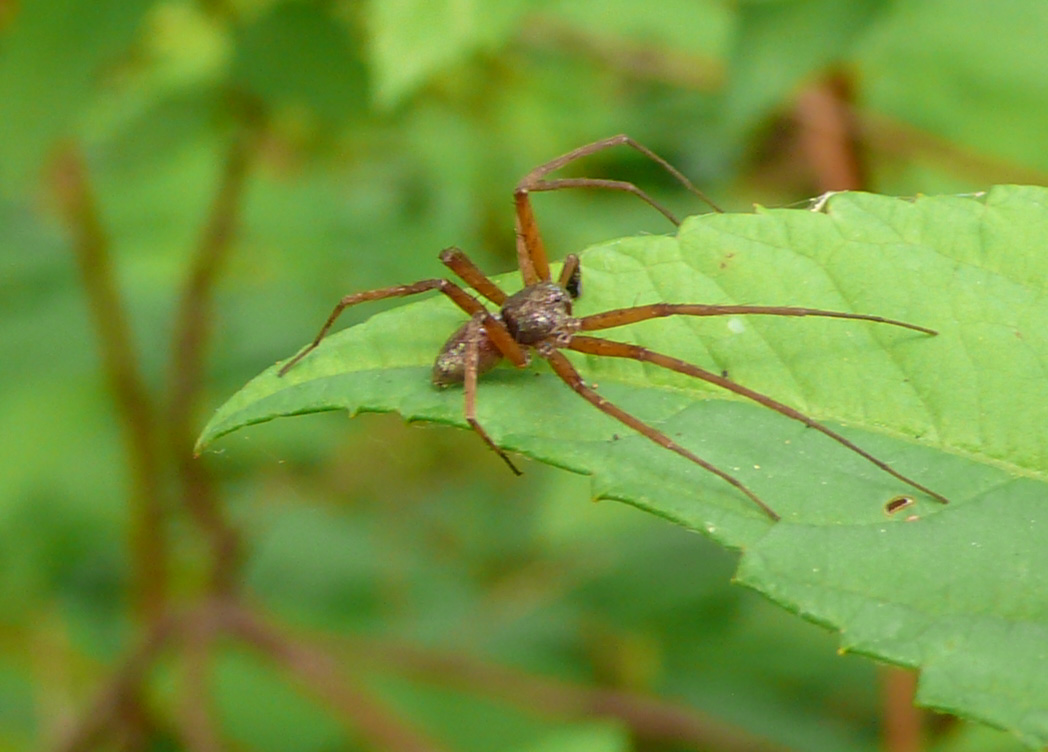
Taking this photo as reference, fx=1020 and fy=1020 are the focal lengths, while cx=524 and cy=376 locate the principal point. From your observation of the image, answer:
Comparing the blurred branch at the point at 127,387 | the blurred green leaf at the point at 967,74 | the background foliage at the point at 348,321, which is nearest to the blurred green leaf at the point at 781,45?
the background foliage at the point at 348,321

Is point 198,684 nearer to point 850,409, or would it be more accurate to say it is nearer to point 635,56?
point 850,409

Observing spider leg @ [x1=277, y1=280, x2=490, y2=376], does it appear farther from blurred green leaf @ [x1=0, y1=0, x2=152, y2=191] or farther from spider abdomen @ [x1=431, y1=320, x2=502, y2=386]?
blurred green leaf @ [x1=0, y1=0, x2=152, y2=191]

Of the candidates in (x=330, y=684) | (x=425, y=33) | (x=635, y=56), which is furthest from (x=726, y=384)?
(x=635, y=56)

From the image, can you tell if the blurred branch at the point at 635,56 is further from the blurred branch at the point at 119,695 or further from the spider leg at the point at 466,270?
the blurred branch at the point at 119,695

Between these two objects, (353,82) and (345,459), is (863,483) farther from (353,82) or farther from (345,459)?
(345,459)

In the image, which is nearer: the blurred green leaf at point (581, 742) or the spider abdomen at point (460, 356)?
the spider abdomen at point (460, 356)

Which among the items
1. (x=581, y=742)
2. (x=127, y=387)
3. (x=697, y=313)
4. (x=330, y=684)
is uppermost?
(x=697, y=313)
